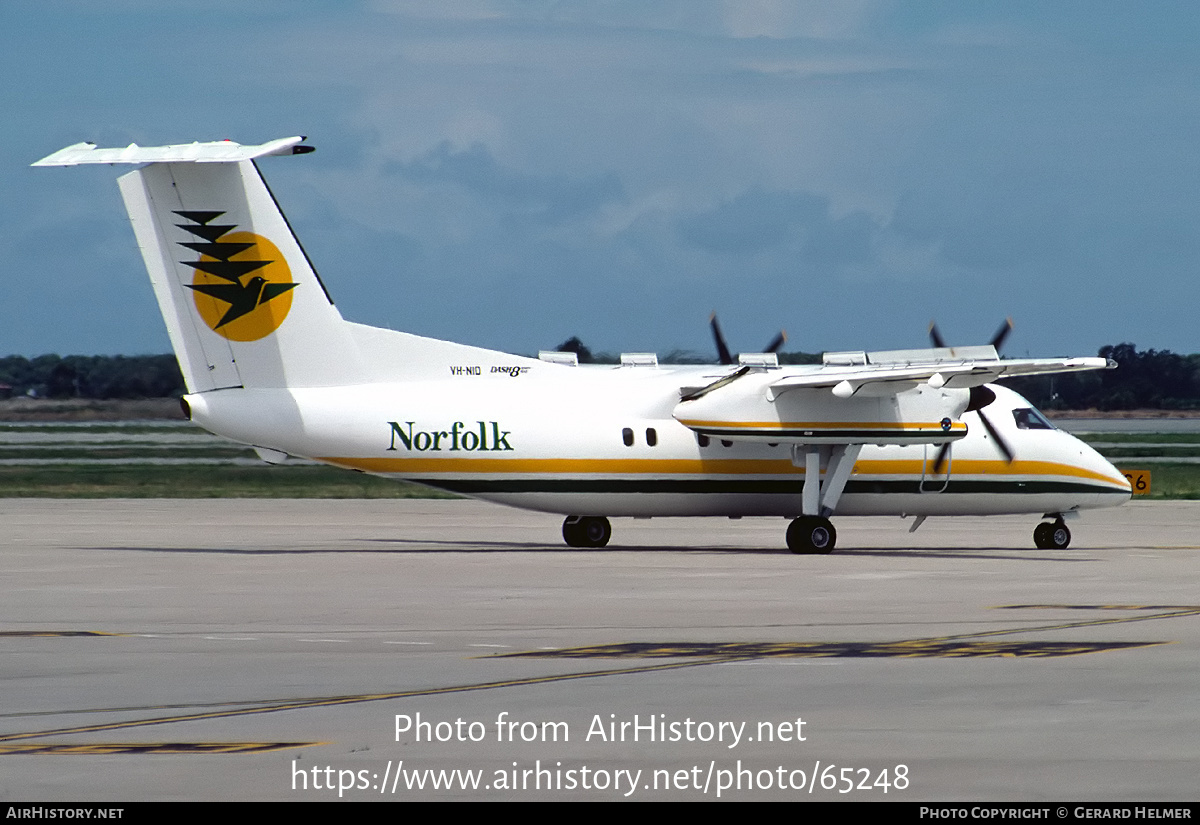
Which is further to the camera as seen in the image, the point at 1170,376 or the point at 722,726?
the point at 1170,376

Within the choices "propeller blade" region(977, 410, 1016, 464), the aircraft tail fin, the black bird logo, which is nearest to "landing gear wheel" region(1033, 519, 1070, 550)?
"propeller blade" region(977, 410, 1016, 464)

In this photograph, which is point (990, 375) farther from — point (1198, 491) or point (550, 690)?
point (1198, 491)

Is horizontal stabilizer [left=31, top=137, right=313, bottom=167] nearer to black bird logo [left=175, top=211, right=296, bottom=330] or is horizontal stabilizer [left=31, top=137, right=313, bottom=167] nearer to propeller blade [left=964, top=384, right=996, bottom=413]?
black bird logo [left=175, top=211, right=296, bottom=330]

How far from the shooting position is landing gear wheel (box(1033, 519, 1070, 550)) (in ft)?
110

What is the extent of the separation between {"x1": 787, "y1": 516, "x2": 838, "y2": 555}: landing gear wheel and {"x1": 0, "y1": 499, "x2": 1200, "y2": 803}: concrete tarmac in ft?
1.33

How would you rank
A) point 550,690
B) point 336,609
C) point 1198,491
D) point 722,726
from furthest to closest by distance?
point 1198,491
point 336,609
point 550,690
point 722,726

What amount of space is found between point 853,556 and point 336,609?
1270 centimetres

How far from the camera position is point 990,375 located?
98.5 ft

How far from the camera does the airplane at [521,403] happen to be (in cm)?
3011

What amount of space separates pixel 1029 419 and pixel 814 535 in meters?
5.26

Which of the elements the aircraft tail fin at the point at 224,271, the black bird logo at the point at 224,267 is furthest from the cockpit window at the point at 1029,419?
the black bird logo at the point at 224,267

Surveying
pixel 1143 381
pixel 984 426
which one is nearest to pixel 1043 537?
pixel 984 426

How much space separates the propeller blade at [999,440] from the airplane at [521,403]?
0.03 m
